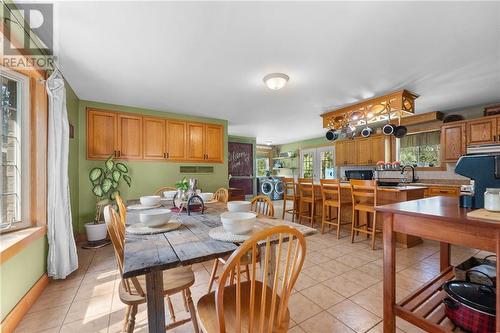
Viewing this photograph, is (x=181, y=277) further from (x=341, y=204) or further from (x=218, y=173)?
(x=218, y=173)

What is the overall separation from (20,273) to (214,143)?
136 inches

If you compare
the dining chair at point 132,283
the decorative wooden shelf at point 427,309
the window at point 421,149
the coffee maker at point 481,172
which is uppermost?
the window at point 421,149

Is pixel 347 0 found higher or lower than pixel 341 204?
higher

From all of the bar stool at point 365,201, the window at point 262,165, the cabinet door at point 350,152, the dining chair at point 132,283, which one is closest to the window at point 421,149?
the cabinet door at point 350,152

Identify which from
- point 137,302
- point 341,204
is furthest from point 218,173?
point 137,302

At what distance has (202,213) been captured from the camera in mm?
1826

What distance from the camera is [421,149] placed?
4.80 m

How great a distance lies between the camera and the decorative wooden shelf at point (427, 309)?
1.19m

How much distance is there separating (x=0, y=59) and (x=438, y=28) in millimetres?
3540

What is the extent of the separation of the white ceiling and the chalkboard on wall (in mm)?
4041

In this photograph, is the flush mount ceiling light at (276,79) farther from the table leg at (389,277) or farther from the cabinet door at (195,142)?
the cabinet door at (195,142)

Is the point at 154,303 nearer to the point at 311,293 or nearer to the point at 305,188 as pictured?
the point at 311,293

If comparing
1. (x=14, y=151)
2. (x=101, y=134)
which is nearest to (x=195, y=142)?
(x=101, y=134)

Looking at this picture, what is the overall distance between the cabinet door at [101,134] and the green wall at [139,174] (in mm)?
79
